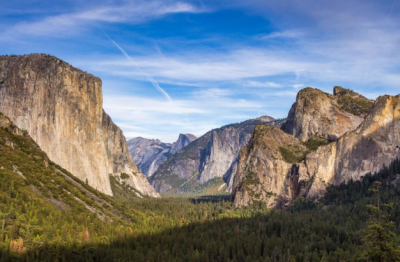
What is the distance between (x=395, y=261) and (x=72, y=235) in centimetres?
10074

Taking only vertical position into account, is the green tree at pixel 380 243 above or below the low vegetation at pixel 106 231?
above

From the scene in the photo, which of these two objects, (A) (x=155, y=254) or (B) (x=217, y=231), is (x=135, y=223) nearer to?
(B) (x=217, y=231)

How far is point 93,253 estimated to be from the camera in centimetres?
11694

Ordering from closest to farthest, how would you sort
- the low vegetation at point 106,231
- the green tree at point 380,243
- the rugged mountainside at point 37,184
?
the green tree at point 380,243 < the low vegetation at point 106,231 < the rugged mountainside at point 37,184

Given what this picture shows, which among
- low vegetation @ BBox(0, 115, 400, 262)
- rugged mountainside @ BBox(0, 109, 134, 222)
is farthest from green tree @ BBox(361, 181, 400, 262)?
rugged mountainside @ BBox(0, 109, 134, 222)

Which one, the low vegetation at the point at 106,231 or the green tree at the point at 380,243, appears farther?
the low vegetation at the point at 106,231

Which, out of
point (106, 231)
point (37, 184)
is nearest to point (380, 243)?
point (106, 231)

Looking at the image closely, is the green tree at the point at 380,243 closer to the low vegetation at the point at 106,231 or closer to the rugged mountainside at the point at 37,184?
the low vegetation at the point at 106,231

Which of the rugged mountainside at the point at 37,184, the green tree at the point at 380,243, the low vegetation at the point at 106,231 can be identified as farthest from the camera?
the rugged mountainside at the point at 37,184

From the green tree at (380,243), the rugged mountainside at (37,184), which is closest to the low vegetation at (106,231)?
the rugged mountainside at (37,184)

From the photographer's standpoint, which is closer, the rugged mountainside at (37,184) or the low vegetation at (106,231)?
the low vegetation at (106,231)

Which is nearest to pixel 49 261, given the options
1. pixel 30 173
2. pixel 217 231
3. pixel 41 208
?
pixel 41 208

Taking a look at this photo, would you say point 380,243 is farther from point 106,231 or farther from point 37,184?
point 37,184

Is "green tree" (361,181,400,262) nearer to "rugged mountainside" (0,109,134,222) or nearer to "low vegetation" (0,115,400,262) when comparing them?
"low vegetation" (0,115,400,262)
